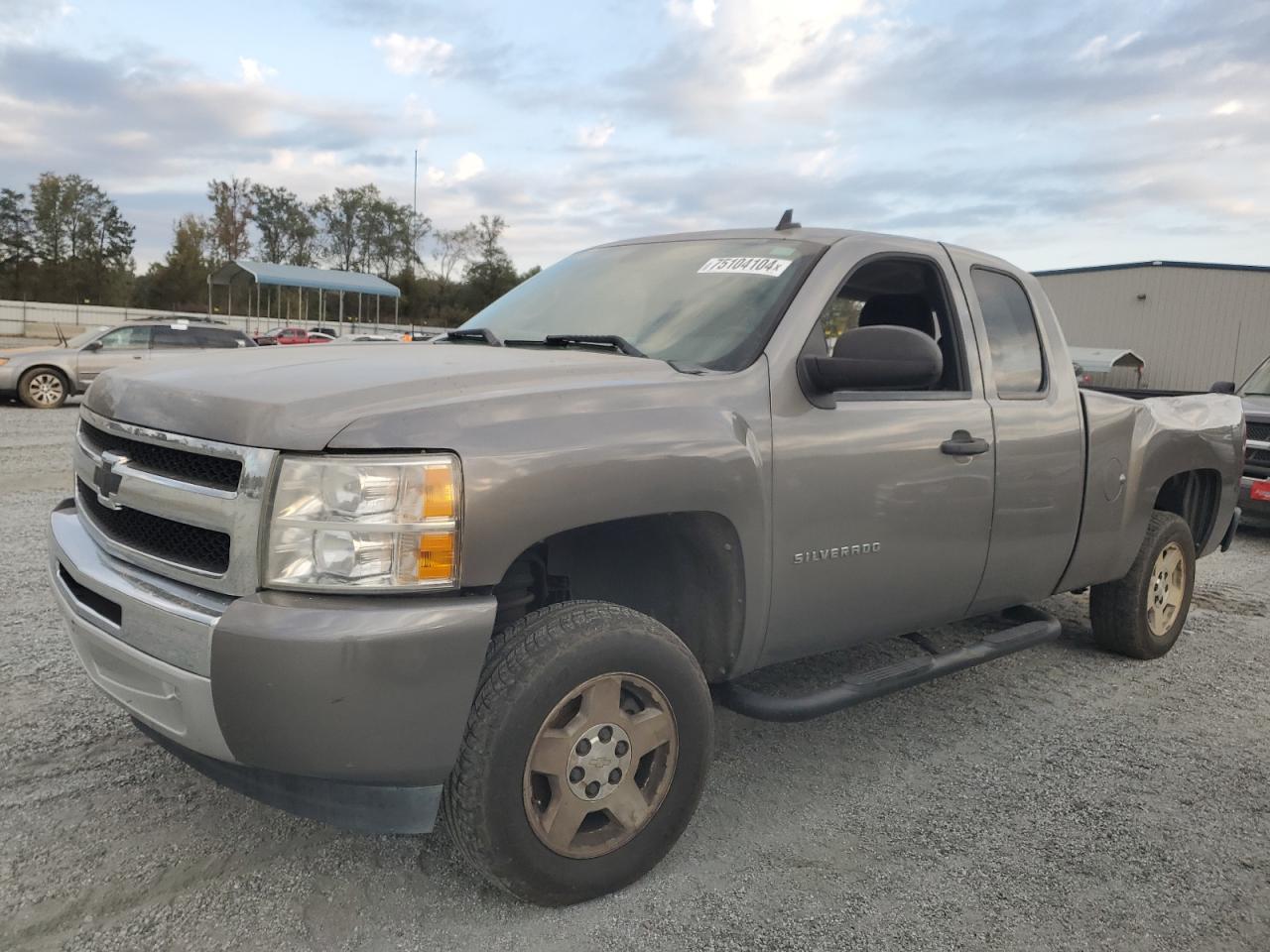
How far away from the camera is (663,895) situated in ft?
8.61

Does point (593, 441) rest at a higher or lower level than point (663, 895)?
higher

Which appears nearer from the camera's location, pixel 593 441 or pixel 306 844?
pixel 593 441

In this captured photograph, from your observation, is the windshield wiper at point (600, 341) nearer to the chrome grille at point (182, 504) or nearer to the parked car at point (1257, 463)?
the chrome grille at point (182, 504)

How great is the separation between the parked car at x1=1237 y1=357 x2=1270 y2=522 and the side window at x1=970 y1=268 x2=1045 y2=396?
17.3 ft

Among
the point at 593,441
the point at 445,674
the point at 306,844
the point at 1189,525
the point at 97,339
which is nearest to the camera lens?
the point at 445,674

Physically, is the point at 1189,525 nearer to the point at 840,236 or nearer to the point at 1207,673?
the point at 1207,673

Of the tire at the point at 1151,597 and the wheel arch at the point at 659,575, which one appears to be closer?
the wheel arch at the point at 659,575

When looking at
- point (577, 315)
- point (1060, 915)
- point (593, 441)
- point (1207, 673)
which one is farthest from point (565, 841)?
point (1207, 673)

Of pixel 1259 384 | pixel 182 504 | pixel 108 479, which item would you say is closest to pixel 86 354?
pixel 108 479

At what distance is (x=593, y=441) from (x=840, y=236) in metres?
1.55

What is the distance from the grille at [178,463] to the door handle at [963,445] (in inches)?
89.1

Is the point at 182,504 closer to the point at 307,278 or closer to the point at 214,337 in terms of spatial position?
the point at 214,337

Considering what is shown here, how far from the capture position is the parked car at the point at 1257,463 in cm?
838

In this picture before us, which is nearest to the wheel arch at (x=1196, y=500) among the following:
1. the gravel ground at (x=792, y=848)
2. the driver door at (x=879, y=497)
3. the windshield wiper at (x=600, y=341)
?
the gravel ground at (x=792, y=848)
